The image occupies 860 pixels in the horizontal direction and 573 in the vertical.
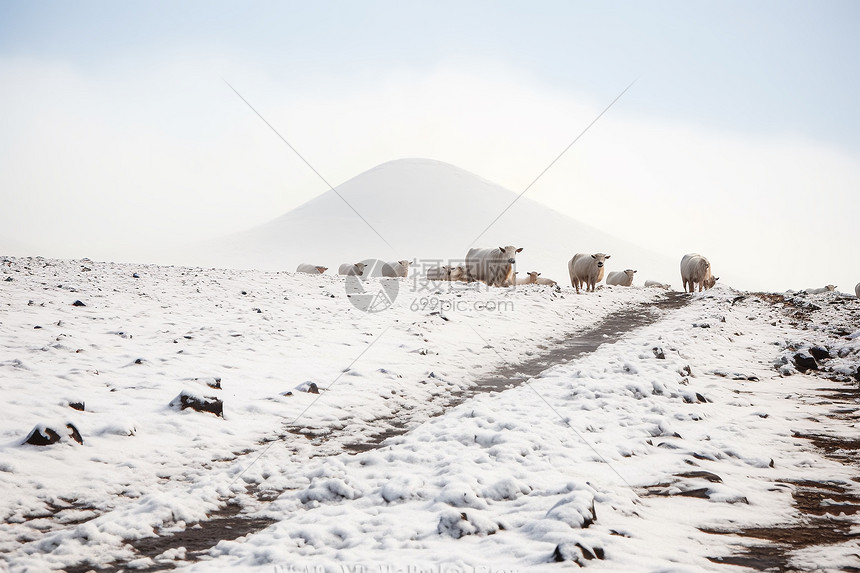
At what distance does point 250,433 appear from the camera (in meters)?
7.84

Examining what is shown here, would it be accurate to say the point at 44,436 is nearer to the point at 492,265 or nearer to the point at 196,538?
the point at 196,538

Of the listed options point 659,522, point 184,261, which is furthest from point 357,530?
point 184,261

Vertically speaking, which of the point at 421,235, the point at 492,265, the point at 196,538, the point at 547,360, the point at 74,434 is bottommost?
the point at 196,538

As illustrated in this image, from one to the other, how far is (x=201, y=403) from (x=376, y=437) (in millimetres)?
2912

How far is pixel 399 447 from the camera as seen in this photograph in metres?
6.97

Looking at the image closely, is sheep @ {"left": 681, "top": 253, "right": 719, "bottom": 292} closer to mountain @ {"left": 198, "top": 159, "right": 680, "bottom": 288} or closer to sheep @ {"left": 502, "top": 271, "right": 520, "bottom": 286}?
sheep @ {"left": 502, "top": 271, "right": 520, "bottom": 286}

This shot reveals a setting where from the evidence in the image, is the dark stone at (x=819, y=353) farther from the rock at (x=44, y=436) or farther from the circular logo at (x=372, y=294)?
the rock at (x=44, y=436)

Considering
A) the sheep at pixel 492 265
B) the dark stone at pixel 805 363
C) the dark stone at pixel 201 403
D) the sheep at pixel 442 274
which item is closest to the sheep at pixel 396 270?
the sheep at pixel 442 274

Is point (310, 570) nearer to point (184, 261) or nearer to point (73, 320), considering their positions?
point (73, 320)

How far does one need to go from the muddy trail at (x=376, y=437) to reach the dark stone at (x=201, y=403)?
4.27 feet

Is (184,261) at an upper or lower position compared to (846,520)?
upper

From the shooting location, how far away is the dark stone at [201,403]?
8.15m

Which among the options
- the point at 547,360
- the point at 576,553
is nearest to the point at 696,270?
the point at 547,360

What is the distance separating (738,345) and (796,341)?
5.71ft
